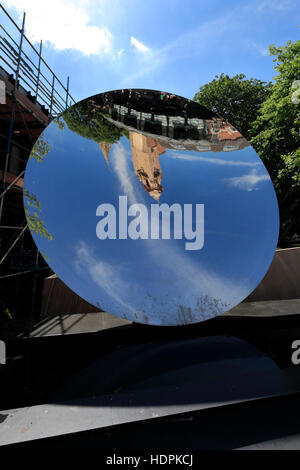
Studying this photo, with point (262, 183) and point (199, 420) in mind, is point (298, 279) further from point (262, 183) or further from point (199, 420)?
point (199, 420)

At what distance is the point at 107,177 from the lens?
366cm

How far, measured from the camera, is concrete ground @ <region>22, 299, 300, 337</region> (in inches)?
182

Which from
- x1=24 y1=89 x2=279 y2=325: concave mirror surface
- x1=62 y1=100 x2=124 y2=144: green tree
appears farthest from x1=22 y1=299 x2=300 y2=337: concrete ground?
x1=62 y1=100 x2=124 y2=144: green tree

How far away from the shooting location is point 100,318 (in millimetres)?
5289

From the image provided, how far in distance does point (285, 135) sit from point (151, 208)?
12.4 m

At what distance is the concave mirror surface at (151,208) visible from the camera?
350 centimetres

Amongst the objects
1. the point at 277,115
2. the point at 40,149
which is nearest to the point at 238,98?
the point at 277,115

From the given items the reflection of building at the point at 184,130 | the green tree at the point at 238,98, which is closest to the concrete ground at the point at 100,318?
the reflection of building at the point at 184,130

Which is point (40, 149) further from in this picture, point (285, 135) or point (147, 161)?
point (285, 135)

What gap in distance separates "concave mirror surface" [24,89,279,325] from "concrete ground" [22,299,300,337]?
5.25ft

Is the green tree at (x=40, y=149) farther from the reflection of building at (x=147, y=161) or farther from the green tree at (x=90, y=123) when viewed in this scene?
the reflection of building at (x=147, y=161)

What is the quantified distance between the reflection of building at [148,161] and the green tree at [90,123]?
32 centimetres

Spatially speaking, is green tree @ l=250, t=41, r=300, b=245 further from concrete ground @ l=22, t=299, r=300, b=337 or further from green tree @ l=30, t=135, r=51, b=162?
green tree @ l=30, t=135, r=51, b=162

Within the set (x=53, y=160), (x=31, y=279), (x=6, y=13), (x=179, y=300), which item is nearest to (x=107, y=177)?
(x=53, y=160)
